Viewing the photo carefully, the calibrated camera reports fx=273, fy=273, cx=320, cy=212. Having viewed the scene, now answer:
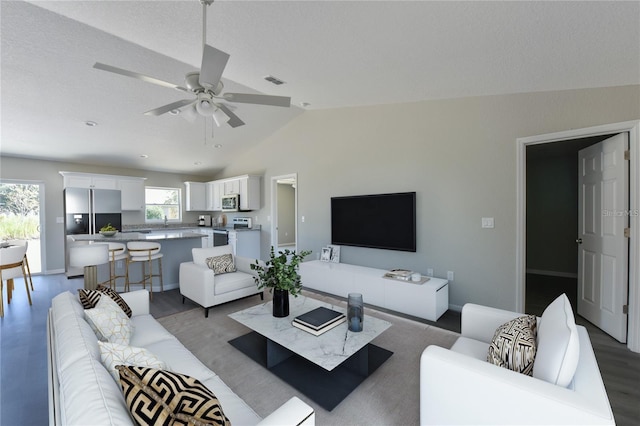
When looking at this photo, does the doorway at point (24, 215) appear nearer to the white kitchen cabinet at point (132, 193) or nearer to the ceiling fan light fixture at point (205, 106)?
the white kitchen cabinet at point (132, 193)

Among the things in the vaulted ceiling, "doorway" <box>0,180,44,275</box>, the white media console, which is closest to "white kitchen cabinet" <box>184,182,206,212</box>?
"doorway" <box>0,180,44,275</box>

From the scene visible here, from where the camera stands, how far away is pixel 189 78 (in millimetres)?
2076

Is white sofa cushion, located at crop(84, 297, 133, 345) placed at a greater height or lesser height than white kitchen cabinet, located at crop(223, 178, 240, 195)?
lesser

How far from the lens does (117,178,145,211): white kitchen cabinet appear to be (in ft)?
20.4

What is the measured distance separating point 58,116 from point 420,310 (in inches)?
→ 220

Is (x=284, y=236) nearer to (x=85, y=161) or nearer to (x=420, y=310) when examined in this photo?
(x=85, y=161)

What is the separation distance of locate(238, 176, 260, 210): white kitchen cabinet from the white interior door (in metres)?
5.56

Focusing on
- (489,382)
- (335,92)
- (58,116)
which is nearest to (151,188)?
(58,116)

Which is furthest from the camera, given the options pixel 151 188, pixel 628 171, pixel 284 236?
pixel 284 236

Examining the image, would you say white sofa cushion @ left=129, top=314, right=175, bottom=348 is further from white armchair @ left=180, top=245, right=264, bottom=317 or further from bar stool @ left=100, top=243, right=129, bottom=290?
bar stool @ left=100, top=243, right=129, bottom=290

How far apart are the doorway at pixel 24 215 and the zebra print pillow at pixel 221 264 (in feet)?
14.9

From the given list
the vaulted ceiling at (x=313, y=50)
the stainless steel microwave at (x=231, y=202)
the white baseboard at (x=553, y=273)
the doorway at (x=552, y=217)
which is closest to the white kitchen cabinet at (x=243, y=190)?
the stainless steel microwave at (x=231, y=202)

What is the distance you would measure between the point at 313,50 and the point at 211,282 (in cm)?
275

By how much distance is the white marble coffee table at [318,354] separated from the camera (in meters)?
1.86
